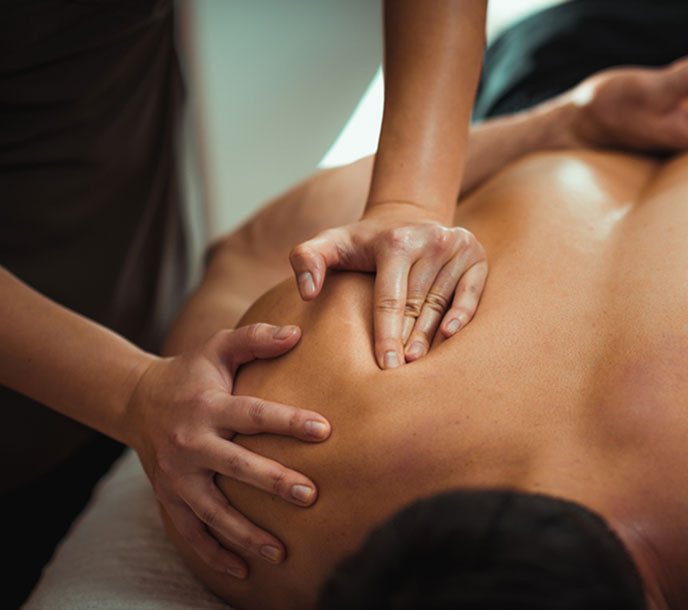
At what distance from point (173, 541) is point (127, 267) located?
74 centimetres

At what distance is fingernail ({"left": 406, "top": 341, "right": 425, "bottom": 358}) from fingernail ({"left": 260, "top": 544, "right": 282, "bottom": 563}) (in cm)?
23

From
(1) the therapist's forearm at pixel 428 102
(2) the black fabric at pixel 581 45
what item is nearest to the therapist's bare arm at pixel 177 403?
(1) the therapist's forearm at pixel 428 102

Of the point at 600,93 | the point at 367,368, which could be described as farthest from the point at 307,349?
the point at 600,93

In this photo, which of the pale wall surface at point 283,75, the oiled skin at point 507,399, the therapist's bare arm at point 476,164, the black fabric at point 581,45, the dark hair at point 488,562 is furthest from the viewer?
the pale wall surface at point 283,75

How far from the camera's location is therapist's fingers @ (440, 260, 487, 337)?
699mm

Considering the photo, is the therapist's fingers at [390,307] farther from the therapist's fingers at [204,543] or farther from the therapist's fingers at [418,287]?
the therapist's fingers at [204,543]

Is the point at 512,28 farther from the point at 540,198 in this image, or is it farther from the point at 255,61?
the point at 540,198

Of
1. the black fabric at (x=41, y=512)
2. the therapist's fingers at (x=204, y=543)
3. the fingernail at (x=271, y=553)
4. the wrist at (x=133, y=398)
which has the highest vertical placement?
the wrist at (x=133, y=398)

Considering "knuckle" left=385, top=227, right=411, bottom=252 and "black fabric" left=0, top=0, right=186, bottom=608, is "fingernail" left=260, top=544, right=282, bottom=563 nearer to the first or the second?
"knuckle" left=385, top=227, right=411, bottom=252

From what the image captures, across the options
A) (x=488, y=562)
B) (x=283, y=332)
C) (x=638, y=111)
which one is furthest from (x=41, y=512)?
(x=638, y=111)

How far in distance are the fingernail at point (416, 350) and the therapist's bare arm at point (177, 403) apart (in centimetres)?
11

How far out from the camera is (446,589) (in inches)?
17.6

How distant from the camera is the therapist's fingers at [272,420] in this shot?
2.12ft

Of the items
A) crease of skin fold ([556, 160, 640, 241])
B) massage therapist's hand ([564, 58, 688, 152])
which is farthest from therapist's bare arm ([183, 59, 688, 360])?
crease of skin fold ([556, 160, 640, 241])
